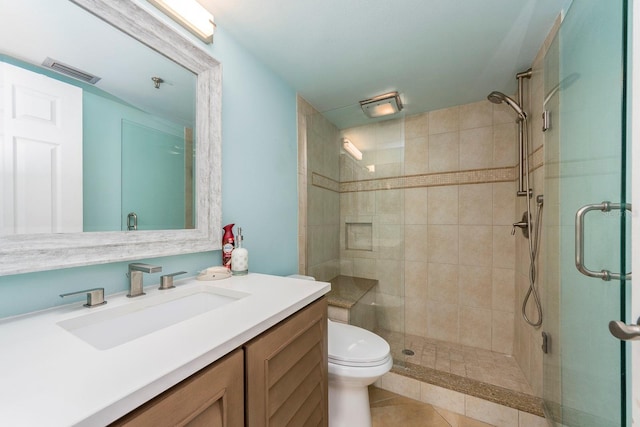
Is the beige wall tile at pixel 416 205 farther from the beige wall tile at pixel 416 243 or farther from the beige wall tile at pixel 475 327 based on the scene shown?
the beige wall tile at pixel 475 327

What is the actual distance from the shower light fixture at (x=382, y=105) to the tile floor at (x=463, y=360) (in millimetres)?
1841

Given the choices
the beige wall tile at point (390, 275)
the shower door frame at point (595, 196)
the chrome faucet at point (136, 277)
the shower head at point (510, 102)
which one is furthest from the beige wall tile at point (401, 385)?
the shower head at point (510, 102)

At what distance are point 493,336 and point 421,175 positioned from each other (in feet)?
4.90

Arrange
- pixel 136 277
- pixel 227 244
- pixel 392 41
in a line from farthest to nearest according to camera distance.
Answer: pixel 392 41 < pixel 227 244 < pixel 136 277

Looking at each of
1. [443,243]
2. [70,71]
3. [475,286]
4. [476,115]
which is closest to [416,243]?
[443,243]

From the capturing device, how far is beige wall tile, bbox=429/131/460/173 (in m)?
2.27

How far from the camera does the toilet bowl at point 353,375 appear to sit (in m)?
1.23

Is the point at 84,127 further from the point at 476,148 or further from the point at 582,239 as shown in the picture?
the point at 476,148

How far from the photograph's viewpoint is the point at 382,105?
2062 millimetres

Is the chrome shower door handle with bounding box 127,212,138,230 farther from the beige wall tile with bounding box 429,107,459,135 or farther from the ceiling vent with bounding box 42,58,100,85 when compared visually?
the beige wall tile with bounding box 429,107,459,135

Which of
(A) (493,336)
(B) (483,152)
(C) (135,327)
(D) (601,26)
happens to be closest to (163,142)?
(C) (135,327)

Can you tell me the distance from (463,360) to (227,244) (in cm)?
199

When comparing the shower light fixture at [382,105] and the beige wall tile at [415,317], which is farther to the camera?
the beige wall tile at [415,317]

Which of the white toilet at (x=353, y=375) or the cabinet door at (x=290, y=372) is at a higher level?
the cabinet door at (x=290, y=372)
